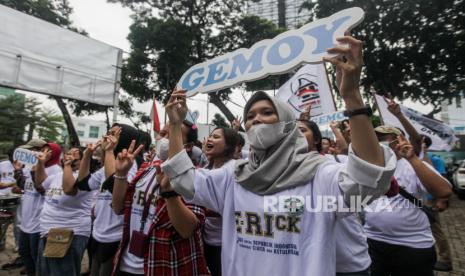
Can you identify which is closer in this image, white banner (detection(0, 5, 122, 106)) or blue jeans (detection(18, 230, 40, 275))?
blue jeans (detection(18, 230, 40, 275))

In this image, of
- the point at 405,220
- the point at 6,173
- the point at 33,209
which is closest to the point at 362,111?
the point at 405,220

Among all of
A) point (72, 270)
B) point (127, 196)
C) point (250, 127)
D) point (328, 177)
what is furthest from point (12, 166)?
point (328, 177)

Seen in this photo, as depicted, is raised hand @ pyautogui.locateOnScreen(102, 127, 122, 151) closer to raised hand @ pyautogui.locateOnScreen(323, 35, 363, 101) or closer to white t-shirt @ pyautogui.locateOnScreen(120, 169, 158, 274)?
white t-shirt @ pyautogui.locateOnScreen(120, 169, 158, 274)

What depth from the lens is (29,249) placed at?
12.7 ft

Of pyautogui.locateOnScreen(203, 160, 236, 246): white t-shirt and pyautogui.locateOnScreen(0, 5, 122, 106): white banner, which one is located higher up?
pyautogui.locateOnScreen(0, 5, 122, 106): white banner

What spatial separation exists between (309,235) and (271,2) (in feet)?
69.2

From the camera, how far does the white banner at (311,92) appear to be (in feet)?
13.2

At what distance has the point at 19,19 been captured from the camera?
5.37 metres

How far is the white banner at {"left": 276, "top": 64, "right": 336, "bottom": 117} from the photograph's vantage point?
4.02 meters

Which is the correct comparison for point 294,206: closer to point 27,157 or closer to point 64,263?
point 64,263

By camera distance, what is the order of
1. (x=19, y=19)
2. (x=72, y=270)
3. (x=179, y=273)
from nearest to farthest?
(x=179, y=273) < (x=72, y=270) < (x=19, y=19)

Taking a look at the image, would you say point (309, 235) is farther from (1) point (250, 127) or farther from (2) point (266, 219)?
(1) point (250, 127)

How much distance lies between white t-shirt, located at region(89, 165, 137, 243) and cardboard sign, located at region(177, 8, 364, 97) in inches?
61.3

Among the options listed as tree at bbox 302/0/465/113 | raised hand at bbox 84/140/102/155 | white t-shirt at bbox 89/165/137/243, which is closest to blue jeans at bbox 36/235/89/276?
white t-shirt at bbox 89/165/137/243
